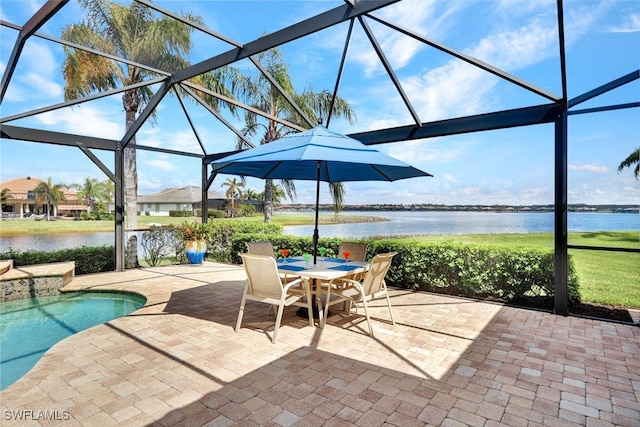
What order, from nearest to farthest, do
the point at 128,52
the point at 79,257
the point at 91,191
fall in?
the point at 128,52 → the point at 79,257 → the point at 91,191

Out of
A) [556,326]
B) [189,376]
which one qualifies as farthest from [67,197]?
[556,326]

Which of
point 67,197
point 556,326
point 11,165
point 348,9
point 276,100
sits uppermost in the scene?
point 276,100

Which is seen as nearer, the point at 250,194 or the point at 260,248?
the point at 260,248

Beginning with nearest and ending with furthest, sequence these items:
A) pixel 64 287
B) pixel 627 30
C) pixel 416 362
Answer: pixel 416 362 → pixel 627 30 → pixel 64 287

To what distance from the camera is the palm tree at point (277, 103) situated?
12.5m

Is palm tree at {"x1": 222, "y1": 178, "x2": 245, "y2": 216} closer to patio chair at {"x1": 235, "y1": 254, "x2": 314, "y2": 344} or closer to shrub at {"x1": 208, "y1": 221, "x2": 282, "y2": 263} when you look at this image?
shrub at {"x1": 208, "y1": 221, "x2": 282, "y2": 263}

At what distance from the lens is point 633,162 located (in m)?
7.02

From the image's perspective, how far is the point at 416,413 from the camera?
236 cm

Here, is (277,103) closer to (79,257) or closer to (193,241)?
(193,241)

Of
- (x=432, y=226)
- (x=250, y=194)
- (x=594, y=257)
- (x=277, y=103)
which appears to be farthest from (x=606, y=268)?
(x=250, y=194)

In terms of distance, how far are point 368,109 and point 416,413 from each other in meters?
11.4

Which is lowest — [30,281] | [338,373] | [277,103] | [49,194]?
[338,373]

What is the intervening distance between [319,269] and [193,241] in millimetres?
5582

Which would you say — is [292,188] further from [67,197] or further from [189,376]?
[189,376]
